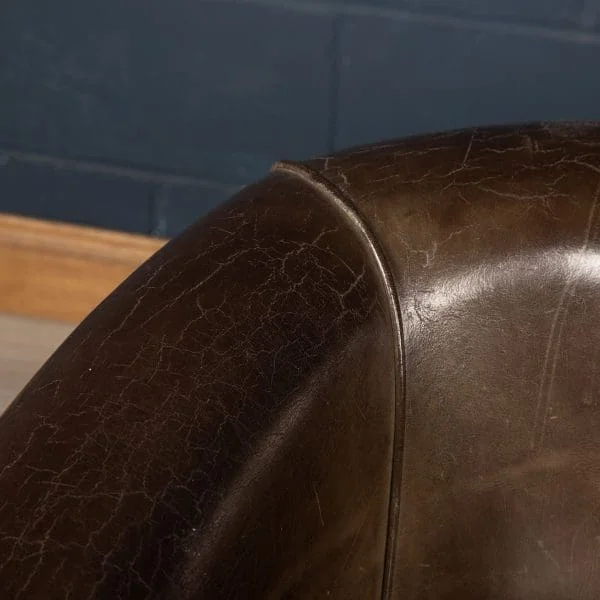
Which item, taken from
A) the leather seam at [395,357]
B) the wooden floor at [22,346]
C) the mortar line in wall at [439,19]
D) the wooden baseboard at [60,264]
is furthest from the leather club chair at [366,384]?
the wooden floor at [22,346]

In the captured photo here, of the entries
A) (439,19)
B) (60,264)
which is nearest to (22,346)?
(60,264)

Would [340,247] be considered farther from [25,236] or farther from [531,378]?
[25,236]

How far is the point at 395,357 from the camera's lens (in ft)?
2.25

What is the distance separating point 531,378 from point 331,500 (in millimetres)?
178

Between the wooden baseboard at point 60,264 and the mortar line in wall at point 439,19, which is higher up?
the mortar line in wall at point 439,19

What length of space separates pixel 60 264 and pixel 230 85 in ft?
1.39

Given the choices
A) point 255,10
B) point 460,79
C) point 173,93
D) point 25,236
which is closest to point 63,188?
point 25,236

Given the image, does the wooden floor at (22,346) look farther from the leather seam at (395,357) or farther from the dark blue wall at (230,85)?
the leather seam at (395,357)

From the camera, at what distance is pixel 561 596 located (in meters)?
0.72

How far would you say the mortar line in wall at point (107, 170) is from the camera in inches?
55.6

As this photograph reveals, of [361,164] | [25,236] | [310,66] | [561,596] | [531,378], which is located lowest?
[561,596]

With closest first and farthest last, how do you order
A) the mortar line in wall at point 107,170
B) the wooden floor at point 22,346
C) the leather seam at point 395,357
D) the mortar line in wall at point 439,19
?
1. the leather seam at point 395,357
2. the mortar line in wall at point 439,19
3. the mortar line in wall at point 107,170
4. the wooden floor at point 22,346

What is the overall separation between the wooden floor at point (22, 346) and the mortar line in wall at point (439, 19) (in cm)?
63

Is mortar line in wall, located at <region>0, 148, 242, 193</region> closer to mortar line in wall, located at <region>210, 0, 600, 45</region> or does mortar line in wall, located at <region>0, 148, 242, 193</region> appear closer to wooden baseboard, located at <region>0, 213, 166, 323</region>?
wooden baseboard, located at <region>0, 213, 166, 323</region>
